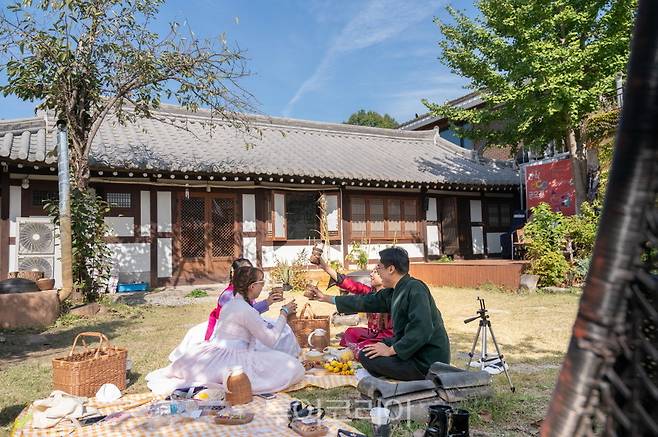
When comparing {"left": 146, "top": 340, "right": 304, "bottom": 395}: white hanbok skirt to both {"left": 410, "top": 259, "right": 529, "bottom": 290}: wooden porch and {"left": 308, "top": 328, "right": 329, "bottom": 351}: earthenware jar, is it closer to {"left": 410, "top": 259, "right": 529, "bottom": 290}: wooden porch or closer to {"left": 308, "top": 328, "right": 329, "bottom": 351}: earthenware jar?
{"left": 308, "top": 328, "right": 329, "bottom": 351}: earthenware jar

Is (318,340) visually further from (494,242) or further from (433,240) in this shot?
(494,242)

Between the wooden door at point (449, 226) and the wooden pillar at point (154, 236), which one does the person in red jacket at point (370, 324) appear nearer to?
the wooden pillar at point (154, 236)

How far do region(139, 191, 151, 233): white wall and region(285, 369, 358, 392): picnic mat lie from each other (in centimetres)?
774

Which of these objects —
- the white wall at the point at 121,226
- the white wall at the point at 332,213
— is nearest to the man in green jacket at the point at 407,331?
the white wall at the point at 121,226

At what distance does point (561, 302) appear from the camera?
355 inches

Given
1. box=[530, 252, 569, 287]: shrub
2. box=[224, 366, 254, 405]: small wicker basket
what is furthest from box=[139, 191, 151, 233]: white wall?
box=[530, 252, 569, 287]: shrub

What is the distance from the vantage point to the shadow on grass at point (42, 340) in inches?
228

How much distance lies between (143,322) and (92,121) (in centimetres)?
392

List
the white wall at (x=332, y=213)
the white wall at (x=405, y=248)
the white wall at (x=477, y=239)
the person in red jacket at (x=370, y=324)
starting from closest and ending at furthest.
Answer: the person in red jacket at (x=370, y=324) < the white wall at (x=332, y=213) < the white wall at (x=405, y=248) < the white wall at (x=477, y=239)

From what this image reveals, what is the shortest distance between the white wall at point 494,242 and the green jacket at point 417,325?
13.0 m

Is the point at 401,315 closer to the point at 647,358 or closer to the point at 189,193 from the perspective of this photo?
the point at 647,358

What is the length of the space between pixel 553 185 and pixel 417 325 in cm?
1143

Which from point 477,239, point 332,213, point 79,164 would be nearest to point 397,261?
point 79,164

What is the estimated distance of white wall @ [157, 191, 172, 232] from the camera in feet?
37.1
